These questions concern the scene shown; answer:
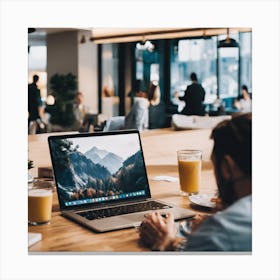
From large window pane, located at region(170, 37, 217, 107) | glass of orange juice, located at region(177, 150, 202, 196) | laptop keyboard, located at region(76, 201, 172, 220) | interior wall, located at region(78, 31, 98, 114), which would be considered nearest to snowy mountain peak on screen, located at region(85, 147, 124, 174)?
laptop keyboard, located at region(76, 201, 172, 220)

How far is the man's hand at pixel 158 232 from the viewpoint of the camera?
4.34ft

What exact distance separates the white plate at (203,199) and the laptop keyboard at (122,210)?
94 millimetres

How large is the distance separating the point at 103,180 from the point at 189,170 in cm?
34

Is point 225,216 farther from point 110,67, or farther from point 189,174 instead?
point 110,67

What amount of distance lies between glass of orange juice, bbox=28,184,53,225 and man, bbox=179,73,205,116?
2.59 meters

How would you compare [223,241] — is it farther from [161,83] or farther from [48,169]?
[161,83]

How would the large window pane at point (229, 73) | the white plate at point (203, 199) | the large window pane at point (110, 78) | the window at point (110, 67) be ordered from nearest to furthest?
the white plate at point (203, 199) → the large window pane at point (229, 73) → the large window pane at point (110, 78) → the window at point (110, 67)

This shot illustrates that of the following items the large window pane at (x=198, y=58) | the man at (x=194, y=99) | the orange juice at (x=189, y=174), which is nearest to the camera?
the orange juice at (x=189, y=174)

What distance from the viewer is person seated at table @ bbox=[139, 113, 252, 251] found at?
1249 millimetres

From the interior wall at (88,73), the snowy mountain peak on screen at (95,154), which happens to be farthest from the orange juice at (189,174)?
the interior wall at (88,73)

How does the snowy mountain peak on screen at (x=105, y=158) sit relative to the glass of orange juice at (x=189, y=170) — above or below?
above

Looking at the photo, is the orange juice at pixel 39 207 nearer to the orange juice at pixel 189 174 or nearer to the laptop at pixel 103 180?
the laptop at pixel 103 180

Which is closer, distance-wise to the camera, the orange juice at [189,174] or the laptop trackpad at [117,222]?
the laptop trackpad at [117,222]
